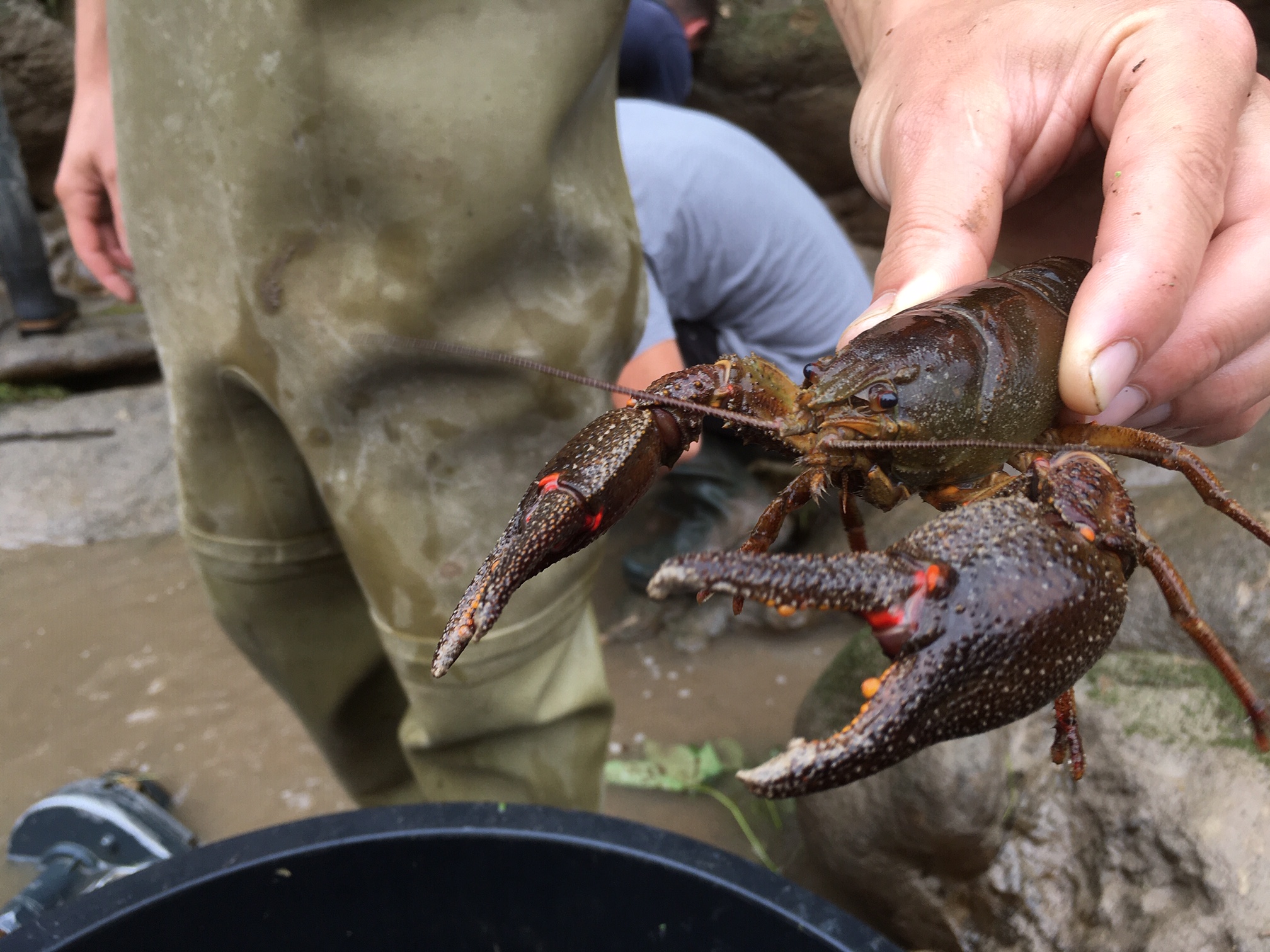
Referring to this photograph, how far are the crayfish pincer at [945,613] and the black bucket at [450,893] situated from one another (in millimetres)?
464

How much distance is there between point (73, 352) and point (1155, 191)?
5.28 m

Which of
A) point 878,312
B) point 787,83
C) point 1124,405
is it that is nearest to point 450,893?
point 878,312

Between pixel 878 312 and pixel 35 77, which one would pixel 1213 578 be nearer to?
A: pixel 878 312

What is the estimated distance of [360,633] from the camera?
181 cm

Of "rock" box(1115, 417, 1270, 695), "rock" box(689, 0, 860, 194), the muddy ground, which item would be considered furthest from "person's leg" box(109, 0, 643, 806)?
"rock" box(689, 0, 860, 194)

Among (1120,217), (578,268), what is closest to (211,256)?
(578,268)

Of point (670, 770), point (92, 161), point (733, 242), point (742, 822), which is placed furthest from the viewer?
point (733, 242)

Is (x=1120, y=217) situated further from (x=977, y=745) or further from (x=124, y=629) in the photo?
(x=124, y=629)

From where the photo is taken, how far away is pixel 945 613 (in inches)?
28.4

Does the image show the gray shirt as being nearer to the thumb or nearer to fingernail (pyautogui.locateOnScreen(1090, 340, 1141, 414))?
the thumb

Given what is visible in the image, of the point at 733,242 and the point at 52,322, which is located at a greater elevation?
the point at 733,242

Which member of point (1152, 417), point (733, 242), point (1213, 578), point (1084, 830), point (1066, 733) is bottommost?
point (1084, 830)

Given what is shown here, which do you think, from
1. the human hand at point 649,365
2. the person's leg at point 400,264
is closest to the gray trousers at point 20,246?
the human hand at point 649,365

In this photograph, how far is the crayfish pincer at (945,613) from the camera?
2.25 feet
